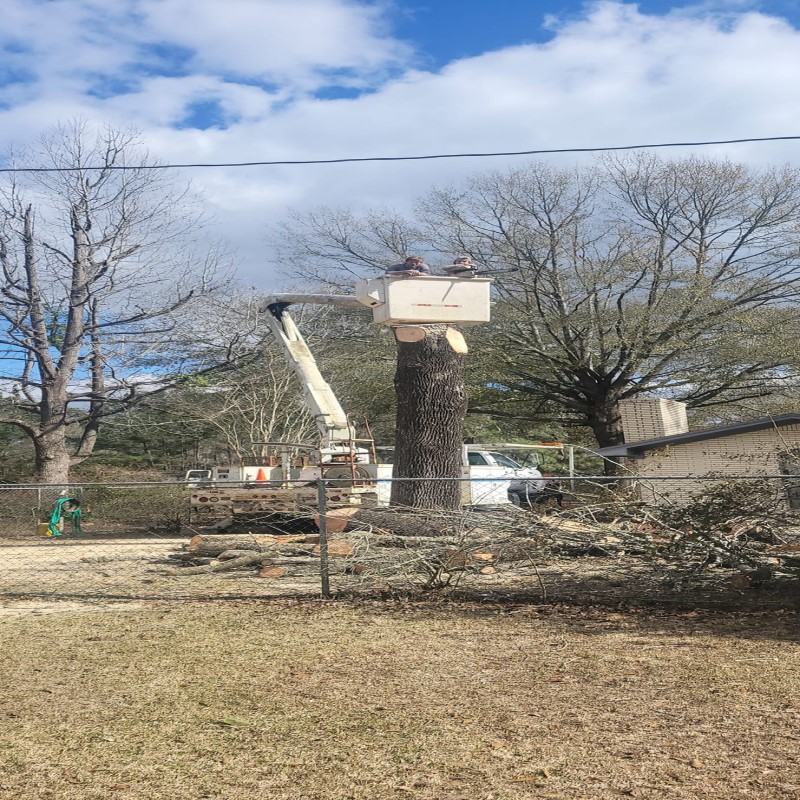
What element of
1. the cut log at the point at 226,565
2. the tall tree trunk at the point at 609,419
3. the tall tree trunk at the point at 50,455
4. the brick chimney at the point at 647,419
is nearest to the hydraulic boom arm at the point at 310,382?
the cut log at the point at 226,565

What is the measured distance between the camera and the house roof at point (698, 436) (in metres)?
19.5

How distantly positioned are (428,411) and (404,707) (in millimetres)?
8740

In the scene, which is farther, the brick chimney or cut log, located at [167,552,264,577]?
the brick chimney

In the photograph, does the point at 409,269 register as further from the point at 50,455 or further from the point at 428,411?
the point at 50,455

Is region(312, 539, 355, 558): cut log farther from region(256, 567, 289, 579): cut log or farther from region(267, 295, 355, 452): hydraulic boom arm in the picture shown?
region(267, 295, 355, 452): hydraulic boom arm

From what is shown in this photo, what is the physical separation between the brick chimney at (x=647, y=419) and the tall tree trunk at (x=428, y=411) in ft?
32.3

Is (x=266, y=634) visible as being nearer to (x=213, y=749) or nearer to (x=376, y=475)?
(x=213, y=749)

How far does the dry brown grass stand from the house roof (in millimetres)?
12225

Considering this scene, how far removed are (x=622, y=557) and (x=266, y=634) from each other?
346 centimetres

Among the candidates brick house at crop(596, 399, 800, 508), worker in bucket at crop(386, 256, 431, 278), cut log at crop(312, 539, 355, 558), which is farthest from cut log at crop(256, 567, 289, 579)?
brick house at crop(596, 399, 800, 508)

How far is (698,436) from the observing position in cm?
2000

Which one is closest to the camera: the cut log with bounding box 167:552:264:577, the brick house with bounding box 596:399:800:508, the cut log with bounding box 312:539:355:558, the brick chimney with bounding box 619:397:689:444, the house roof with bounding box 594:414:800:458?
the cut log with bounding box 312:539:355:558

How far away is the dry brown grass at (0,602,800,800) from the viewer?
4.11m

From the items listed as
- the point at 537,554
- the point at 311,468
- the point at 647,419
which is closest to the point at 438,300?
the point at 537,554
